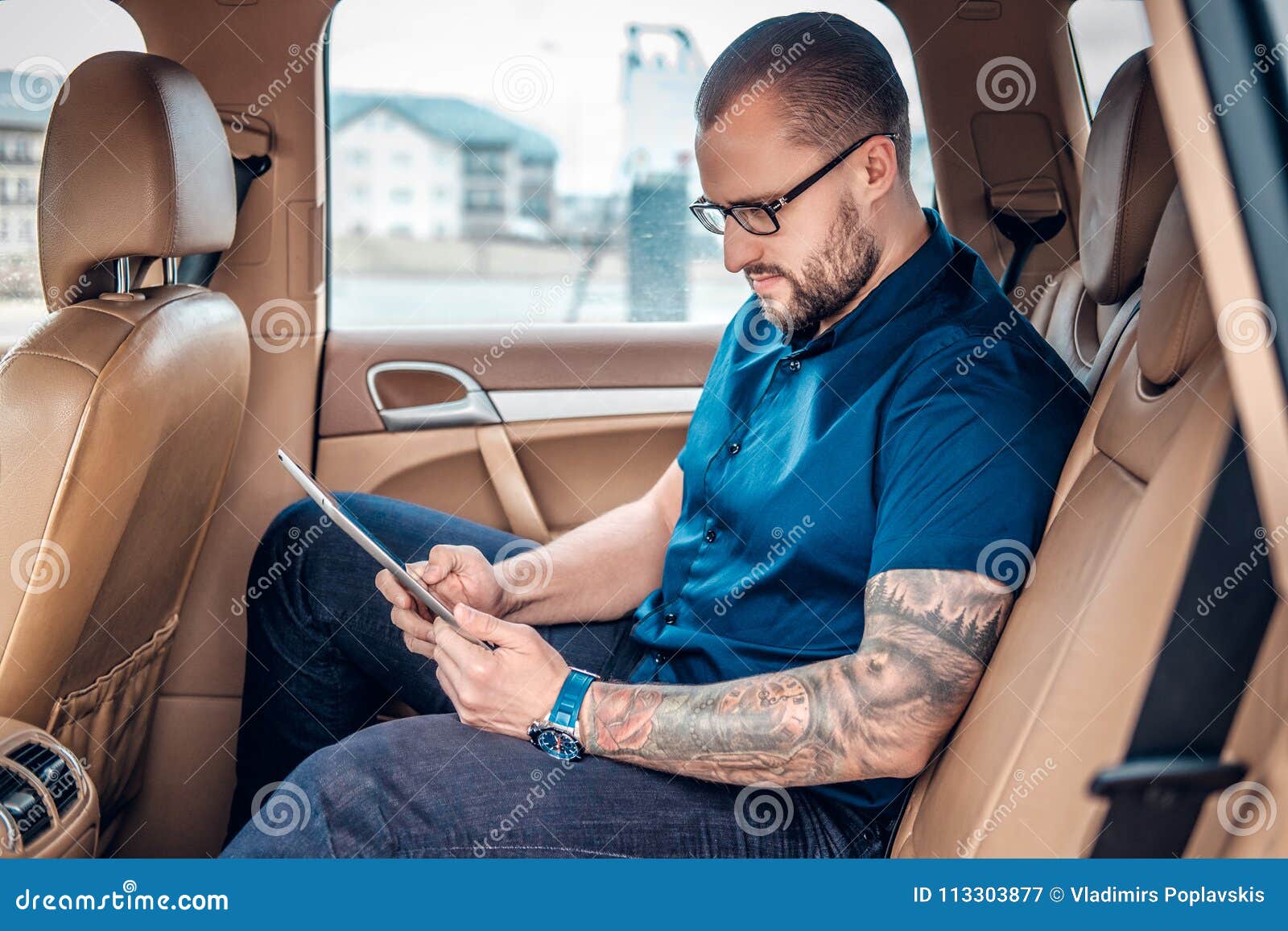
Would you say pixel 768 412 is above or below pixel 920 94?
below

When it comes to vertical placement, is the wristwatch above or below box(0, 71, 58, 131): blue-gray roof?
below

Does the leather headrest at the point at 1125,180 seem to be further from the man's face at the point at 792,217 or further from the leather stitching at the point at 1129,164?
the man's face at the point at 792,217

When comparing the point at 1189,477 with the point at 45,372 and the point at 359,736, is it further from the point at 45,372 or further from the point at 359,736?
the point at 45,372

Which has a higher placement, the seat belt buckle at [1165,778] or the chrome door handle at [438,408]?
the seat belt buckle at [1165,778]

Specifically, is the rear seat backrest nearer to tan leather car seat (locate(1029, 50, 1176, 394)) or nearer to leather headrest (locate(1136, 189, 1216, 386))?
leather headrest (locate(1136, 189, 1216, 386))

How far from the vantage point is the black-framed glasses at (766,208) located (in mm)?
1278

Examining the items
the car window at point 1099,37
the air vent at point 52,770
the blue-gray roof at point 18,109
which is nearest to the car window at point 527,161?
the car window at point 1099,37

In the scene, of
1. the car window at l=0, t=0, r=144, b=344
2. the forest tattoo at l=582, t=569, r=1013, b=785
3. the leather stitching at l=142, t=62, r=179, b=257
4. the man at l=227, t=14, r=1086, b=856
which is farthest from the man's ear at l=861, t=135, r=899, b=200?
the car window at l=0, t=0, r=144, b=344

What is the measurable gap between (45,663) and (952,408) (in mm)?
1007

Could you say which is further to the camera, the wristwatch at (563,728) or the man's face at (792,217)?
the man's face at (792,217)

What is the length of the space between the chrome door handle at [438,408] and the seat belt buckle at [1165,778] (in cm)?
139

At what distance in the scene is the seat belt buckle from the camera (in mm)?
841

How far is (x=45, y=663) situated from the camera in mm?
1305

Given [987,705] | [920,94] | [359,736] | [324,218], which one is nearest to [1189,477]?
[987,705]
